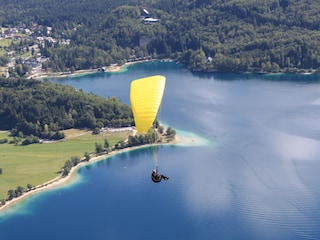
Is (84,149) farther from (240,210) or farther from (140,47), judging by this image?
(140,47)

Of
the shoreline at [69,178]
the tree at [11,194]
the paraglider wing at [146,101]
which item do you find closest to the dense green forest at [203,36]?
the shoreline at [69,178]

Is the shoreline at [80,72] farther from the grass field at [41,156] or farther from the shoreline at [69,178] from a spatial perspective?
the shoreline at [69,178]

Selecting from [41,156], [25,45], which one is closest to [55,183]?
[41,156]

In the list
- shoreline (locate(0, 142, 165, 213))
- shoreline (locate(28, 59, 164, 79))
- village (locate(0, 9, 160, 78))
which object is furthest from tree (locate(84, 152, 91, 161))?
shoreline (locate(28, 59, 164, 79))

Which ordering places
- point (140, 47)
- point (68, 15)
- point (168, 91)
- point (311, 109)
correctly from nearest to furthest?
point (311, 109) < point (168, 91) < point (140, 47) < point (68, 15)

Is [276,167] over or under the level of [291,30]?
under

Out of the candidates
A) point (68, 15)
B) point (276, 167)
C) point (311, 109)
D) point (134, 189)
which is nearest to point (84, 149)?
point (134, 189)

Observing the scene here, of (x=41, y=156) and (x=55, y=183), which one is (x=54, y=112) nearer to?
(x=41, y=156)

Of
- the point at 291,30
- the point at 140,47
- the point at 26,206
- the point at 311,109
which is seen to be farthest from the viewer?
the point at 140,47
